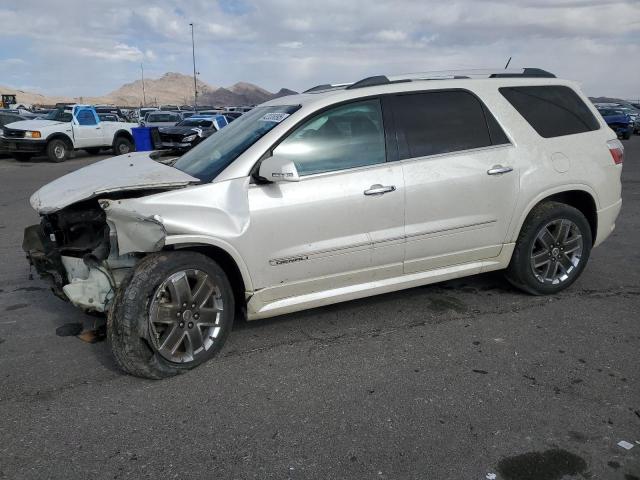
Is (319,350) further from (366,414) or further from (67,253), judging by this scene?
(67,253)

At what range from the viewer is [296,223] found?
3680 millimetres

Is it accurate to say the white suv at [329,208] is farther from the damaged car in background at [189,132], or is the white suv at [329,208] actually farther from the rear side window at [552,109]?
the damaged car in background at [189,132]

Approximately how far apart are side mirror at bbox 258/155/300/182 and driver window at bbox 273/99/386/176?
0.70 ft

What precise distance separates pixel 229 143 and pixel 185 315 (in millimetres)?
1358

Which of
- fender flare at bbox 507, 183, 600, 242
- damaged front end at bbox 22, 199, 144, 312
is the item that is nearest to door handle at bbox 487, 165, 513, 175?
fender flare at bbox 507, 183, 600, 242

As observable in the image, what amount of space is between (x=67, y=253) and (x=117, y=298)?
79cm

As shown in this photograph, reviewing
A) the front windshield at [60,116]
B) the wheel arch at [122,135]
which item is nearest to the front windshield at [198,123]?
the wheel arch at [122,135]

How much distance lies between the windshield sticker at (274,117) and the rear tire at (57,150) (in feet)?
51.4

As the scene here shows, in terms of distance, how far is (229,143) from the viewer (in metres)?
4.14

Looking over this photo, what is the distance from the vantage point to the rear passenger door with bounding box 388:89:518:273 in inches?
160

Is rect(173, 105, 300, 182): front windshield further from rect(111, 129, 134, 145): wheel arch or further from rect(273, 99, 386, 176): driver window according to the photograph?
rect(111, 129, 134, 145): wheel arch

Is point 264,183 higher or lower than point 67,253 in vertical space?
higher

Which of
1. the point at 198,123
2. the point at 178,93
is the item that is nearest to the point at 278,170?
the point at 198,123

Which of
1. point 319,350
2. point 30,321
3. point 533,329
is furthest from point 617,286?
point 30,321
